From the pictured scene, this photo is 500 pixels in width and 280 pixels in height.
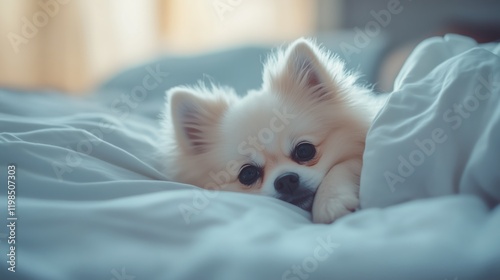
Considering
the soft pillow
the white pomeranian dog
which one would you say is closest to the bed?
the soft pillow

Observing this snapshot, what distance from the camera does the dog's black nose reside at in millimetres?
1441

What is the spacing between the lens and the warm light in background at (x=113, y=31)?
159 inches

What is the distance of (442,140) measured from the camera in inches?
43.3

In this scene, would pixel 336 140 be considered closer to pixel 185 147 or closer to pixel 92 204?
pixel 185 147

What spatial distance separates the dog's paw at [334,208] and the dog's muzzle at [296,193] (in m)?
0.18

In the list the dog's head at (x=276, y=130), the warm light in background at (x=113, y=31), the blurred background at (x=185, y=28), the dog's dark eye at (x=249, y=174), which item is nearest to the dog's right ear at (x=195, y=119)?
the dog's head at (x=276, y=130)

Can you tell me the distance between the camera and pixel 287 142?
1.58 m

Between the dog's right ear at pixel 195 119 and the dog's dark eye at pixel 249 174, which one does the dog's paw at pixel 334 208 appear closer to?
the dog's dark eye at pixel 249 174

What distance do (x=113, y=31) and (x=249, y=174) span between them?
3.71 metres

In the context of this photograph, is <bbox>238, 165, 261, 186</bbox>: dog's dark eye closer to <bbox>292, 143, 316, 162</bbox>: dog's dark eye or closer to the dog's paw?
<bbox>292, 143, 316, 162</bbox>: dog's dark eye

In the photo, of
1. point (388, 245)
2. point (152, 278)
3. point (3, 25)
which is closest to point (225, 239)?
point (152, 278)

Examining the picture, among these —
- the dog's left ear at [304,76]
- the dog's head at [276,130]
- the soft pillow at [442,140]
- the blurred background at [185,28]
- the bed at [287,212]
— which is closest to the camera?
the bed at [287,212]

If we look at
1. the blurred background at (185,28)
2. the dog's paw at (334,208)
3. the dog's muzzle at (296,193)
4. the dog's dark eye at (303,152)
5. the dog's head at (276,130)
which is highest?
the blurred background at (185,28)

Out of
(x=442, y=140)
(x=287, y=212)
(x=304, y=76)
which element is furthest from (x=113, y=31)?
(x=442, y=140)
